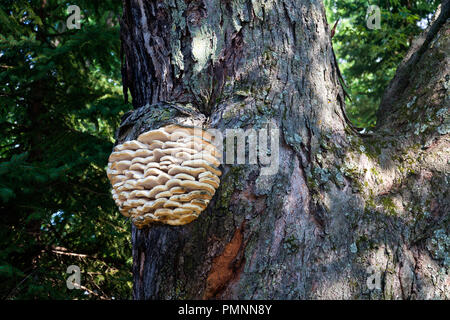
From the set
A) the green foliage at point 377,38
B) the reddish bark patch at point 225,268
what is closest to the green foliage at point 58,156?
the reddish bark patch at point 225,268

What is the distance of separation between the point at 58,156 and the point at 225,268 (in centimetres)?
349

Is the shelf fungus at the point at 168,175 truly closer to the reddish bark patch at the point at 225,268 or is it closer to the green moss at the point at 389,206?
the reddish bark patch at the point at 225,268

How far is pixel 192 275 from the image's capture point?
→ 4.86ft

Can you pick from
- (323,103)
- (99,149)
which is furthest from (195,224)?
(99,149)

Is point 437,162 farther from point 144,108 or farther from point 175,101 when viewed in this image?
point 144,108

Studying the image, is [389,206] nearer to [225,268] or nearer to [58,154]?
[225,268]

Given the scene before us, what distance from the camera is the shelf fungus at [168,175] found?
4.81ft

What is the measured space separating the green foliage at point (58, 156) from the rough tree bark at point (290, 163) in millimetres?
2433

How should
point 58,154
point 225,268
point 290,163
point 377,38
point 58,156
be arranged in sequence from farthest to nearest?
point 377,38 → point 58,154 → point 58,156 → point 290,163 → point 225,268

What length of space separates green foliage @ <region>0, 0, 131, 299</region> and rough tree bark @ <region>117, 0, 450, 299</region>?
2433mm

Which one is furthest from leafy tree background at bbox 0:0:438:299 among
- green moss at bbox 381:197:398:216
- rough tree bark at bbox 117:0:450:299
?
green moss at bbox 381:197:398:216

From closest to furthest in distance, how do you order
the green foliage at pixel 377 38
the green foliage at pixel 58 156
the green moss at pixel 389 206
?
1. the green moss at pixel 389 206
2. the green foliage at pixel 58 156
3. the green foliage at pixel 377 38

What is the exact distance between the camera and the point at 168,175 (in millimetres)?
1478

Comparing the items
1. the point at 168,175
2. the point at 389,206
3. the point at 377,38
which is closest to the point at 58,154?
the point at 168,175
